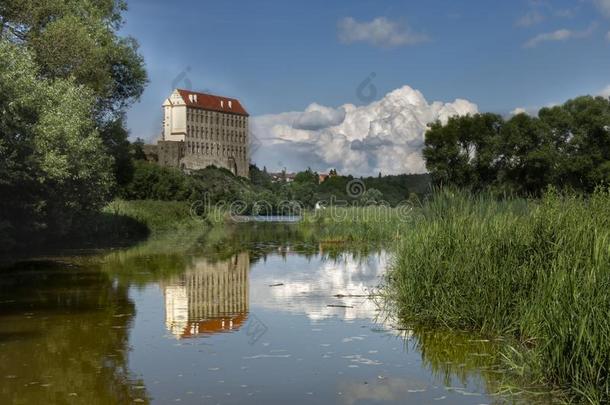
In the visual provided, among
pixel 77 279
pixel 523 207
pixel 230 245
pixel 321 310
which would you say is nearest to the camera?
pixel 523 207

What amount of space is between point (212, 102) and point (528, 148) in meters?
86.3

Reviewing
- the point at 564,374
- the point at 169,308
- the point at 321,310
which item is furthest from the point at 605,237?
the point at 169,308

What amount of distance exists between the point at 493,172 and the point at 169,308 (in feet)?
175

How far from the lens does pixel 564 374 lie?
7371 millimetres

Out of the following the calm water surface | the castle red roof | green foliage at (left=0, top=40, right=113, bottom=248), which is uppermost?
the castle red roof

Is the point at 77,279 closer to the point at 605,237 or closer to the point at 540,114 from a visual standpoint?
the point at 605,237

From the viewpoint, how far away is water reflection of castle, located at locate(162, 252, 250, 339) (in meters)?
12.3

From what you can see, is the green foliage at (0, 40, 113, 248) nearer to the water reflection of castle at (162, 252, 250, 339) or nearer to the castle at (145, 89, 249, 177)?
the water reflection of castle at (162, 252, 250, 339)

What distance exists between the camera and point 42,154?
24375mm

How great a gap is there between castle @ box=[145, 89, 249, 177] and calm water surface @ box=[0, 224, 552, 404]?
90582 millimetres

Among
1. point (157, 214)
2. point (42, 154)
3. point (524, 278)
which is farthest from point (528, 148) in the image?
point (524, 278)

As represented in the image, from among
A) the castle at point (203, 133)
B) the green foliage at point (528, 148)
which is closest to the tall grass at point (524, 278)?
the green foliage at point (528, 148)

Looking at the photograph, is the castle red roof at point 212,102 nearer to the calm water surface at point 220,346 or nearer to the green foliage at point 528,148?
the green foliage at point 528,148

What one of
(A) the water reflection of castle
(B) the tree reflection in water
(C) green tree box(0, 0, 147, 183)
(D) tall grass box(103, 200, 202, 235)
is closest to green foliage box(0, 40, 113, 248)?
(C) green tree box(0, 0, 147, 183)
